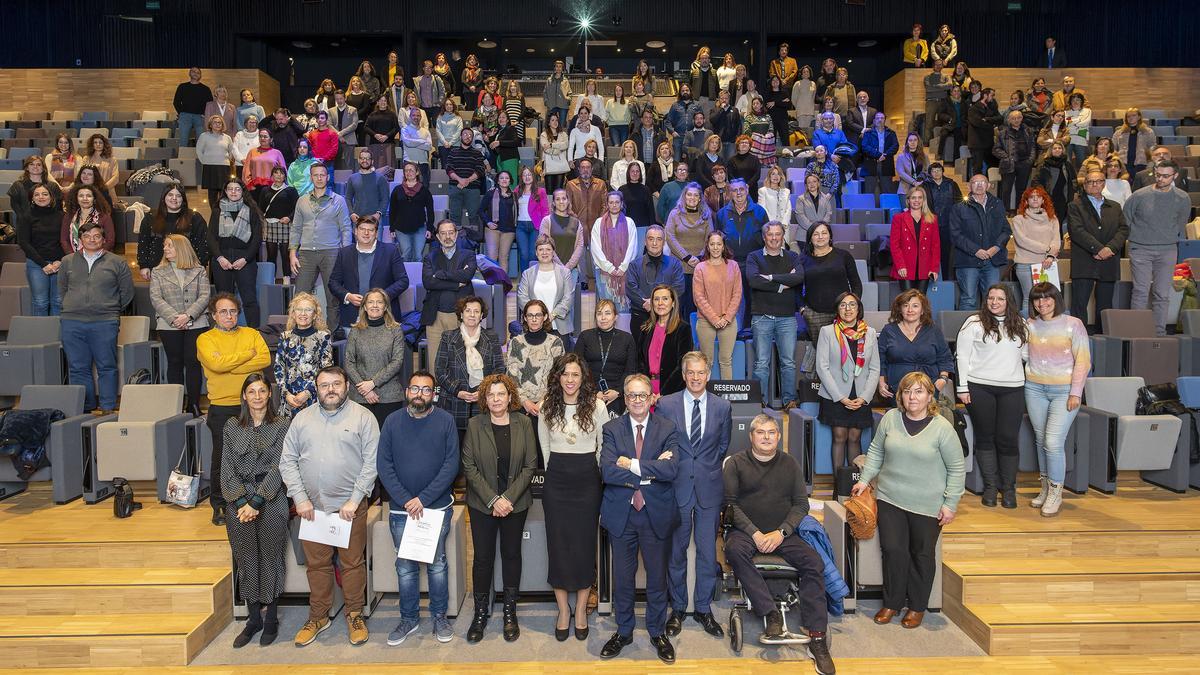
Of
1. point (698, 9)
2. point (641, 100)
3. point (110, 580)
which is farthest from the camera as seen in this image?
point (698, 9)

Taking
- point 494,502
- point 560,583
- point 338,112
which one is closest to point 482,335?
point 494,502

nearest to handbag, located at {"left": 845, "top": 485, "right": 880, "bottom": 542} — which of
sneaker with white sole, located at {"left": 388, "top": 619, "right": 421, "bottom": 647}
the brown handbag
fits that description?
the brown handbag

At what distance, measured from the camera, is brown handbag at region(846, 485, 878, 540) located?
16.0 feet

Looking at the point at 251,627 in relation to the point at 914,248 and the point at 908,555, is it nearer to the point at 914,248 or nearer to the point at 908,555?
the point at 908,555

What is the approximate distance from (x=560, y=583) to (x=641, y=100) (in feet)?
25.1

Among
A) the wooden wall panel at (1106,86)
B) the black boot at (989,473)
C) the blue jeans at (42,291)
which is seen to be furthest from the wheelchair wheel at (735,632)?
the wooden wall panel at (1106,86)

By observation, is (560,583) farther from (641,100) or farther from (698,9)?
(698,9)

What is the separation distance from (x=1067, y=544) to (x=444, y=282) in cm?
416

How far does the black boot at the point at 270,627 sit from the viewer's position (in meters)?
4.75

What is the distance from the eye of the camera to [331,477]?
472 cm

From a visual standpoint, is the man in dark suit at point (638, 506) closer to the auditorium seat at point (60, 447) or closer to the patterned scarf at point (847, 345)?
the patterned scarf at point (847, 345)

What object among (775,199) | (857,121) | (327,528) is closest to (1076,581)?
(327,528)

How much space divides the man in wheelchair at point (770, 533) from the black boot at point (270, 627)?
7.39 ft

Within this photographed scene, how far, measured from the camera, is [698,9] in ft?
52.7
